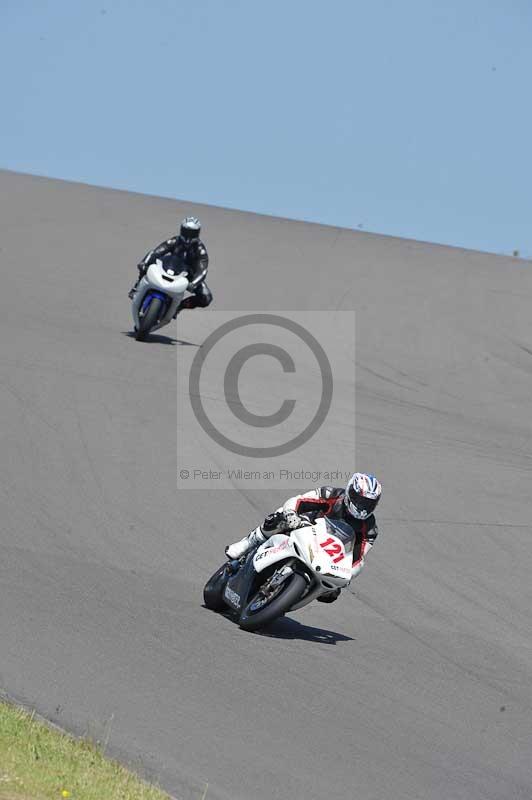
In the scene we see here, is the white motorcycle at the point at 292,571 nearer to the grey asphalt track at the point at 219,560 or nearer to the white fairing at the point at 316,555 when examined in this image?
the white fairing at the point at 316,555

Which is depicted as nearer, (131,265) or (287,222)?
(131,265)

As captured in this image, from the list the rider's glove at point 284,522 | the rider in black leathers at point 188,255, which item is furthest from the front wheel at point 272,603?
the rider in black leathers at point 188,255

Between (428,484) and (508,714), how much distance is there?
6.49 meters

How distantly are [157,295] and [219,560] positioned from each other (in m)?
8.71

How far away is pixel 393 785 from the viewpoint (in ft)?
20.6

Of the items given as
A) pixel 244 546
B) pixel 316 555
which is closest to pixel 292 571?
pixel 316 555

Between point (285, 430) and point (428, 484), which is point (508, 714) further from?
point (285, 430)

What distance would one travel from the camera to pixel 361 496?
28.7ft

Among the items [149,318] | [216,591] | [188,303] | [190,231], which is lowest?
[216,591]

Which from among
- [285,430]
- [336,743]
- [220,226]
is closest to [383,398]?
[285,430]

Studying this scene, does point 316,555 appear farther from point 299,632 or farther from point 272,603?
point 299,632

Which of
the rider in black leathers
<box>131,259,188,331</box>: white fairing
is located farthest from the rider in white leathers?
the rider in black leathers

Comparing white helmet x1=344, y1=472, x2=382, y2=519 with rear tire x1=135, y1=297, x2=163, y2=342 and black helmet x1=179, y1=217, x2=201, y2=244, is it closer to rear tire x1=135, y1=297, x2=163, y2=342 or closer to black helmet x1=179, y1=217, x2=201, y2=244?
rear tire x1=135, y1=297, x2=163, y2=342

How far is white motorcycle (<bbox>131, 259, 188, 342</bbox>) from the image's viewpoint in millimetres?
18953
